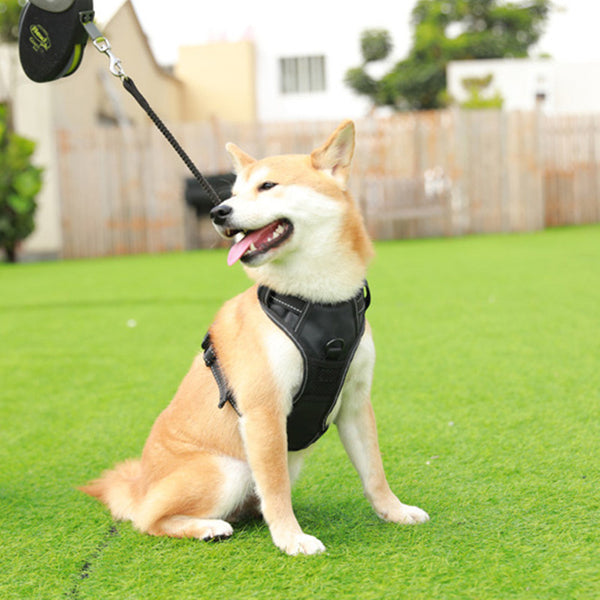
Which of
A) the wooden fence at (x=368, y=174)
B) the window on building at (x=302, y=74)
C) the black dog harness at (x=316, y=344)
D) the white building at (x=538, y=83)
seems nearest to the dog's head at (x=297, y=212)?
the black dog harness at (x=316, y=344)

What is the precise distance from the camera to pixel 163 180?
1379 cm

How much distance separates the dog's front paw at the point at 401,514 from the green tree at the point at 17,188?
37.7 feet

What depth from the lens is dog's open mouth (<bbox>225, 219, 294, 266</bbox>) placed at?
2.13 m

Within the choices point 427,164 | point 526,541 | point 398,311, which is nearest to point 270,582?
point 526,541

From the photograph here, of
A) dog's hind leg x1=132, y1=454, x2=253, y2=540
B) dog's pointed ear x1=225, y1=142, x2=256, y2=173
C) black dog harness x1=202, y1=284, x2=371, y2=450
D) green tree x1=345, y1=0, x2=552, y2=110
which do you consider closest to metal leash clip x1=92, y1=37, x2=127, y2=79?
dog's pointed ear x1=225, y1=142, x2=256, y2=173

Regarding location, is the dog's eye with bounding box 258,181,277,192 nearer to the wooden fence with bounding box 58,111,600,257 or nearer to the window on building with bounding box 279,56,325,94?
the wooden fence with bounding box 58,111,600,257

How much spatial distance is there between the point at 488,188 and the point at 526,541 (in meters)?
12.7

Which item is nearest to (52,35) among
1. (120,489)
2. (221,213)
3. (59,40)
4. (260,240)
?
(59,40)

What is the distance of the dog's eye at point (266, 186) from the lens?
221cm

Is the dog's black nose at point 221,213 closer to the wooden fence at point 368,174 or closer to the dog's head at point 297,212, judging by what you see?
the dog's head at point 297,212

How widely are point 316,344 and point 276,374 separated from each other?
142mm

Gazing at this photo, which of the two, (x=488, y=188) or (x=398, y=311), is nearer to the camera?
(x=398, y=311)

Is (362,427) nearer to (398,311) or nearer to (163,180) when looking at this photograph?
(398,311)

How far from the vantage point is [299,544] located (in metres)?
2.07
